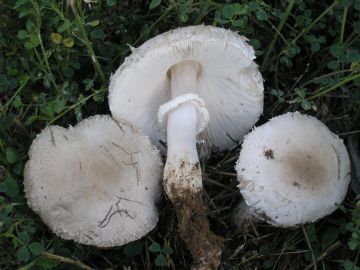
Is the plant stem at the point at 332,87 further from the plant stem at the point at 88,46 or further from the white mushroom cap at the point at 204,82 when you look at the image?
the plant stem at the point at 88,46

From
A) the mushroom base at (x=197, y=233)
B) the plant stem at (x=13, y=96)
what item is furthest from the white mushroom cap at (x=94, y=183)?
the plant stem at (x=13, y=96)

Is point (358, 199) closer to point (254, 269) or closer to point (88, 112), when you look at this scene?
point (254, 269)

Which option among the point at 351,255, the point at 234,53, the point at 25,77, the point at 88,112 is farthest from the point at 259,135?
the point at 25,77

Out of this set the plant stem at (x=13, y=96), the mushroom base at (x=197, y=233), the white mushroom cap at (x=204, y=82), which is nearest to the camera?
the white mushroom cap at (x=204, y=82)

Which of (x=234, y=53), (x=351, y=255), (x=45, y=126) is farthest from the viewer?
(x=45, y=126)

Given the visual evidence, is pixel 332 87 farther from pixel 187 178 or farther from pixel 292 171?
pixel 187 178

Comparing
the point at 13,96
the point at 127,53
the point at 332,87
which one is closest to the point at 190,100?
the point at 127,53

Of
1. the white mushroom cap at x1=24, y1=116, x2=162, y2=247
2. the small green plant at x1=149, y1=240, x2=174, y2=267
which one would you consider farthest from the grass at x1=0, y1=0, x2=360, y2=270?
the white mushroom cap at x1=24, y1=116, x2=162, y2=247
